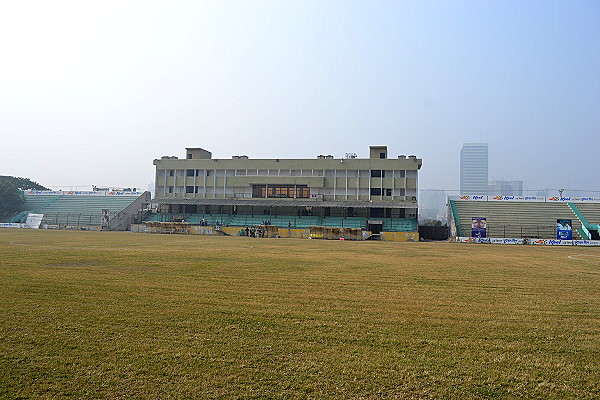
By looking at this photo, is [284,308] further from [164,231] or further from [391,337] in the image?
[164,231]

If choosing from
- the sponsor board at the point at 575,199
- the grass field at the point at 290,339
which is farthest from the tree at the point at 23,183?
the sponsor board at the point at 575,199

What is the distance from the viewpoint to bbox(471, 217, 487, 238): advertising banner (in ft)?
179

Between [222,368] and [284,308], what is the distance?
3719 mm

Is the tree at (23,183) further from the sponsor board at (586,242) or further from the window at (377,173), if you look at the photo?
the sponsor board at (586,242)

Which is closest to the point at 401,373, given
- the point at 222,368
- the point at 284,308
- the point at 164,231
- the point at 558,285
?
the point at 222,368

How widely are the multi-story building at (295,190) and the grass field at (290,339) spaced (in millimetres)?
51184

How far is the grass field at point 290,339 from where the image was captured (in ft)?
17.9

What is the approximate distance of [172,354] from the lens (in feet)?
21.2

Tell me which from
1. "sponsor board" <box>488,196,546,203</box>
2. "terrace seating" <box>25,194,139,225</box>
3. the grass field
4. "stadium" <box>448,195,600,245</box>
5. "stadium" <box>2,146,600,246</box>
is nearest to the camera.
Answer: the grass field

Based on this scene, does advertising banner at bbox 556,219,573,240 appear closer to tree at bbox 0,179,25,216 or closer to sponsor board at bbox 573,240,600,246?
sponsor board at bbox 573,240,600,246

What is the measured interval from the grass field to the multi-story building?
5118 centimetres

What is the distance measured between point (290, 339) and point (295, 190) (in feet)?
209

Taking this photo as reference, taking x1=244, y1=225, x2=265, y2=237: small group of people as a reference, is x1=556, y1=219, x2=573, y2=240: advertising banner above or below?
above

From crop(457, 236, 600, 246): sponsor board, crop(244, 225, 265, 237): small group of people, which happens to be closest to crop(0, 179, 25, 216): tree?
crop(244, 225, 265, 237): small group of people
